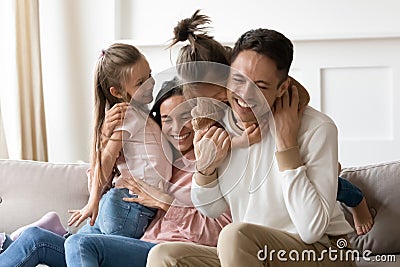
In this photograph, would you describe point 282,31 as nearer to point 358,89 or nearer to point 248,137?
point 358,89

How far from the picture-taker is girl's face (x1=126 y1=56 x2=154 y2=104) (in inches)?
84.0

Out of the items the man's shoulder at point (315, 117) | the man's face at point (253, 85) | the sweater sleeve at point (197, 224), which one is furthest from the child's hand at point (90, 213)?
the man's shoulder at point (315, 117)

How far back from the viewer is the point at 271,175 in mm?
1936

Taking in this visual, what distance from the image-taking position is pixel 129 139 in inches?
84.6

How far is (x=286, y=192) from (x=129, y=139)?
511 mm

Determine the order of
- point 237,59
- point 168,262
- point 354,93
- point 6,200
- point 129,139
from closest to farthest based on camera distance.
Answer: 1. point 168,262
2. point 237,59
3. point 129,139
4. point 6,200
5. point 354,93

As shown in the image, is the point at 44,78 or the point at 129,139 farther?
the point at 44,78

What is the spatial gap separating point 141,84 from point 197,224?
16.4 inches

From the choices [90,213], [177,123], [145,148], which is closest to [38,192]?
[90,213]

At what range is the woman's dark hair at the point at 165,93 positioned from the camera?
6.76ft

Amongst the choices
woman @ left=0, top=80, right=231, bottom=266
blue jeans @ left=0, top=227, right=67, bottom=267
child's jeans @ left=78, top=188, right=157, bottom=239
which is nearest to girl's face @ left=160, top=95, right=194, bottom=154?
woman @ left=0, top=80, right=231, bottom=266

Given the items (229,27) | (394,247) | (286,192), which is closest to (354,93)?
(229,27)

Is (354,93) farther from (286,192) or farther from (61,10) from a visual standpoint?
(286,192)

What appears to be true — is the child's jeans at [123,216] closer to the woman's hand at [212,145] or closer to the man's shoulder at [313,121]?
the woman's hand at [212,145]
